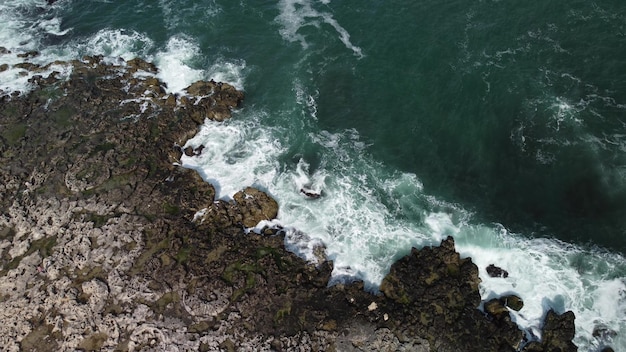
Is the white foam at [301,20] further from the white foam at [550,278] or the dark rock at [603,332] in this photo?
the dark rock at [603,332]

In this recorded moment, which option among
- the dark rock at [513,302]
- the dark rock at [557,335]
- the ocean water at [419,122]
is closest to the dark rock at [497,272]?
the ocean water at [419,122]

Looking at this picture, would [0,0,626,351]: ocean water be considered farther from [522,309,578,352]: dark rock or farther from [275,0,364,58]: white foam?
[522,309,578,352]: dark rock

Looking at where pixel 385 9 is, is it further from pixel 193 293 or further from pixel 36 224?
pixel 36 224

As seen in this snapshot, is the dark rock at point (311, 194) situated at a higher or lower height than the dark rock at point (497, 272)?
lower

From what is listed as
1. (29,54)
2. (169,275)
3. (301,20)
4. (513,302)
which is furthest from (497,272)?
(29,54)

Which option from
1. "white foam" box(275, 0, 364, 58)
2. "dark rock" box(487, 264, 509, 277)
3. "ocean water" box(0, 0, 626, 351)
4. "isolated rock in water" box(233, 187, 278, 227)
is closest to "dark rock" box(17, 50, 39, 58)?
"ocean water" box(0, 0, 626, 351)
